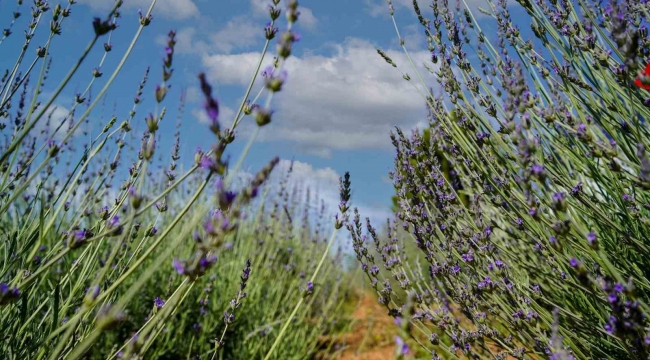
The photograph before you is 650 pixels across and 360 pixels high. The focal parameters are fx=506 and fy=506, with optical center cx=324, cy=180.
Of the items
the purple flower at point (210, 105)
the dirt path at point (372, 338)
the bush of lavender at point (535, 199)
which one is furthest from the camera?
the dirt path at point (372, 338)

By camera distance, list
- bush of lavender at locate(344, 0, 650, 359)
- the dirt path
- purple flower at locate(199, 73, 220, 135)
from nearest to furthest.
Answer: purple flower at locate(199, 73, 220, 135), bush of lavender at locate(344, 0, 650, 359), the dirt path

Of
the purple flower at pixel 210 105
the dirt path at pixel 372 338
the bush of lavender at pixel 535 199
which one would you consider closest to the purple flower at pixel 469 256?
the bush of lavender at pixel 535 199

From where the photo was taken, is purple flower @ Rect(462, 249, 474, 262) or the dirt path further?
the dirt path

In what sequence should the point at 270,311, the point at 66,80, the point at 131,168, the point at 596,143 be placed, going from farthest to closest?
the point at 270,311 < the point at 131,168 < the point at 596,143 < the point at 66,80

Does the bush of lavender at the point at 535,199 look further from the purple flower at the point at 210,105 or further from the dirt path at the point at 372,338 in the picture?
the dirt path at the point at 372,338

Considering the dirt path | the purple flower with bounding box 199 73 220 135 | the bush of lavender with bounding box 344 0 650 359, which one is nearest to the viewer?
the purple flower with bounding box 199 73 220 135

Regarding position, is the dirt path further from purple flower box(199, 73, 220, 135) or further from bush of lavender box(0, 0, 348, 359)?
purple flower box(199, 73, 220, 135)

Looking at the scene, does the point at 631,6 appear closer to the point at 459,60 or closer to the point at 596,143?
the point at 459,60

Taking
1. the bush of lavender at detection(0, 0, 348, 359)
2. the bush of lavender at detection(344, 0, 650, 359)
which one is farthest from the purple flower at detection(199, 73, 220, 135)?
the bush of lavender at detection(344, 0, 650, 359)

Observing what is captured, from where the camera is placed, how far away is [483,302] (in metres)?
2.26

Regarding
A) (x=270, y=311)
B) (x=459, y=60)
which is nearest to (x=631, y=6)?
(x=459, y=60)

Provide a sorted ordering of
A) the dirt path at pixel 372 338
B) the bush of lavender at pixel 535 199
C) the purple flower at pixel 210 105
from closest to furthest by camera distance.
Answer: the purple flower at pixel 210 105
the bush of lavender at pixel 535 199
the dirt path at pixel 372 338

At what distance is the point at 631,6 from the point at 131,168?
2.35 meters

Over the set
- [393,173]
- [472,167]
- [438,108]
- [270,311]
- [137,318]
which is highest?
[438,108]
